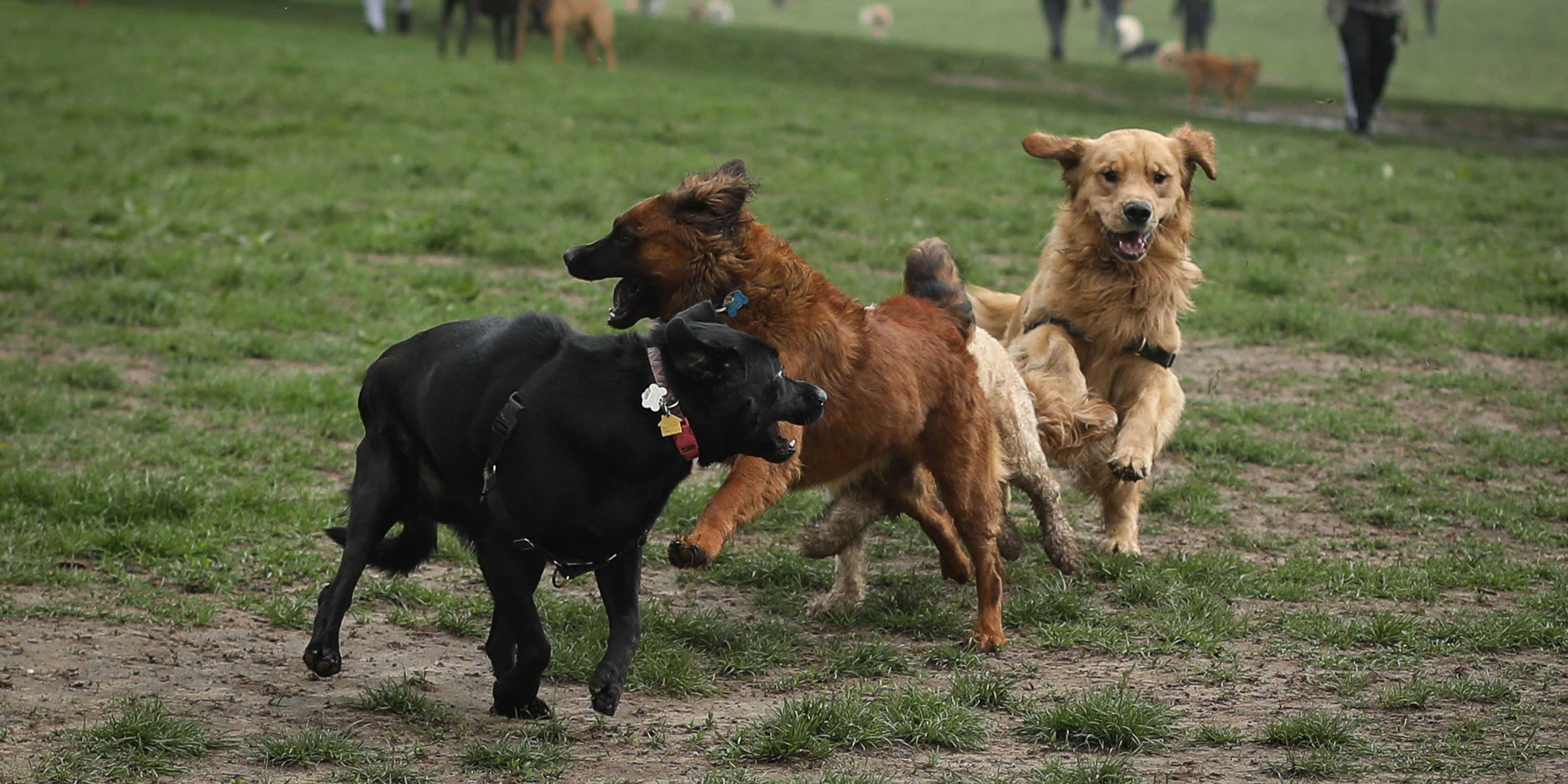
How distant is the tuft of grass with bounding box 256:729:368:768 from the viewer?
434 centimetres

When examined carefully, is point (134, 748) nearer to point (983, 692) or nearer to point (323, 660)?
point (323, 660)

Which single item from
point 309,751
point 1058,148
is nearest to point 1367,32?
point 1058,148

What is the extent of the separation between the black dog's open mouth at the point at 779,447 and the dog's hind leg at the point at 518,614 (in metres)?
0.79

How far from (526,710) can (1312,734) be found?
7.82 feet

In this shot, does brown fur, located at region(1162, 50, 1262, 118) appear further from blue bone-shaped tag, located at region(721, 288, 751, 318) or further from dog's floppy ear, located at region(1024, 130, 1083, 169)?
blue bone-shaped tag, located at region(721, 288, 751, 318)

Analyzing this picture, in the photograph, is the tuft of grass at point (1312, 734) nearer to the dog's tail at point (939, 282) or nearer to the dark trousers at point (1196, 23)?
the dog's tail at point (939, 282)

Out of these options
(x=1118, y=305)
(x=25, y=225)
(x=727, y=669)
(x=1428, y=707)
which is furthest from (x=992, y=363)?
(x=25, y=225)

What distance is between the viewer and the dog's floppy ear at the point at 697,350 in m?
4.39

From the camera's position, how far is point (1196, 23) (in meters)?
35.9

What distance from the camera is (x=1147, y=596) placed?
6.03 meters

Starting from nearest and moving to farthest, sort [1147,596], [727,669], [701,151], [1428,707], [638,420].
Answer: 1. [638,420]
2. [1428,707]
3. [727,669]
4. [1147,596]
5. [701,151]

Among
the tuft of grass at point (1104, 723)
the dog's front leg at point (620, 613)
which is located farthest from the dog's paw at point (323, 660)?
the tuft of grass at point (1104, 723)

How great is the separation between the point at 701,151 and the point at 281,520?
33.8ft

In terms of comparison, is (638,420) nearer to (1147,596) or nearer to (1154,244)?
(1147,596)
